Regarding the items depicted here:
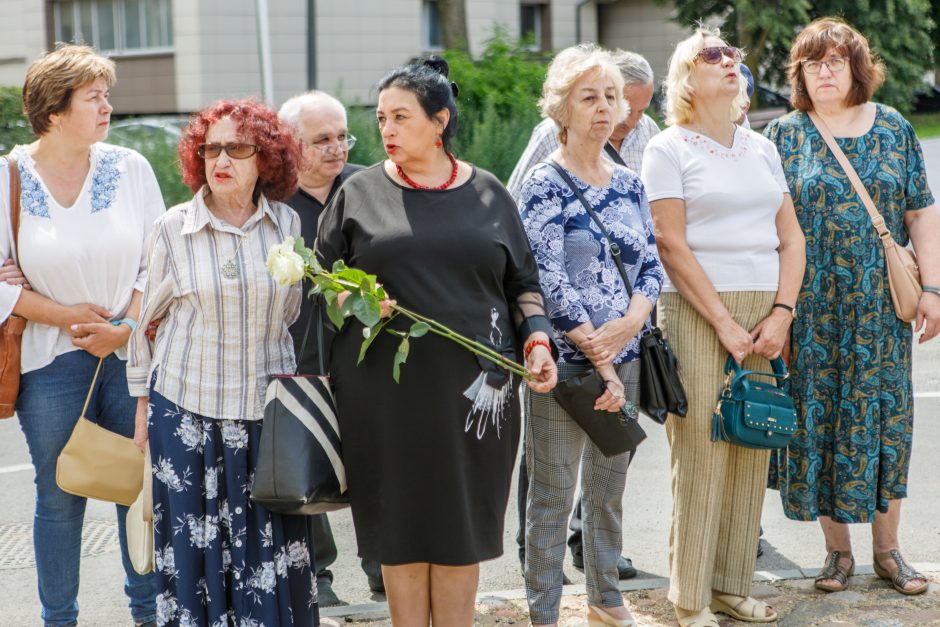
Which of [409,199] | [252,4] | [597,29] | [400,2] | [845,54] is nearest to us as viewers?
[409,199]

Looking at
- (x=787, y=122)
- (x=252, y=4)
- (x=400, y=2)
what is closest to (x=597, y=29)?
(x=400, y=2)

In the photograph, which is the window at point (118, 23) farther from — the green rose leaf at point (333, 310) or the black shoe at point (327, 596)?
the green rose leaf at point (333, 310)

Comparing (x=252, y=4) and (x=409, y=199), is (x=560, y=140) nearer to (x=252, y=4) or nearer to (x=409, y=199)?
(x=409, y=199)

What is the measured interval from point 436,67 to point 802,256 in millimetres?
1612

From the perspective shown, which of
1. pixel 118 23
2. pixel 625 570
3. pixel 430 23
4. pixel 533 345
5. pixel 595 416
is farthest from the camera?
pixel 430 23

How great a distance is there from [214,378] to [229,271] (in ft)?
1.15

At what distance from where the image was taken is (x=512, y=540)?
5.69 meters

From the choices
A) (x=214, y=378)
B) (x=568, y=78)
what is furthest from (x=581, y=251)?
(x=214, y=378)

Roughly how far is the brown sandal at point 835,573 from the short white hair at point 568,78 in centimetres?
206

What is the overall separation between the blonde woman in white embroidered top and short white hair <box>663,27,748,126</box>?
2075mm

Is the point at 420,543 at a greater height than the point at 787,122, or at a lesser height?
lesser

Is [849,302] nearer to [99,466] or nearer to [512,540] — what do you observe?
[512,540]

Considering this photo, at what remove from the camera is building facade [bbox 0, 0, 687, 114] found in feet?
73.7

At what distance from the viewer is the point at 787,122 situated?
4.84 meters
